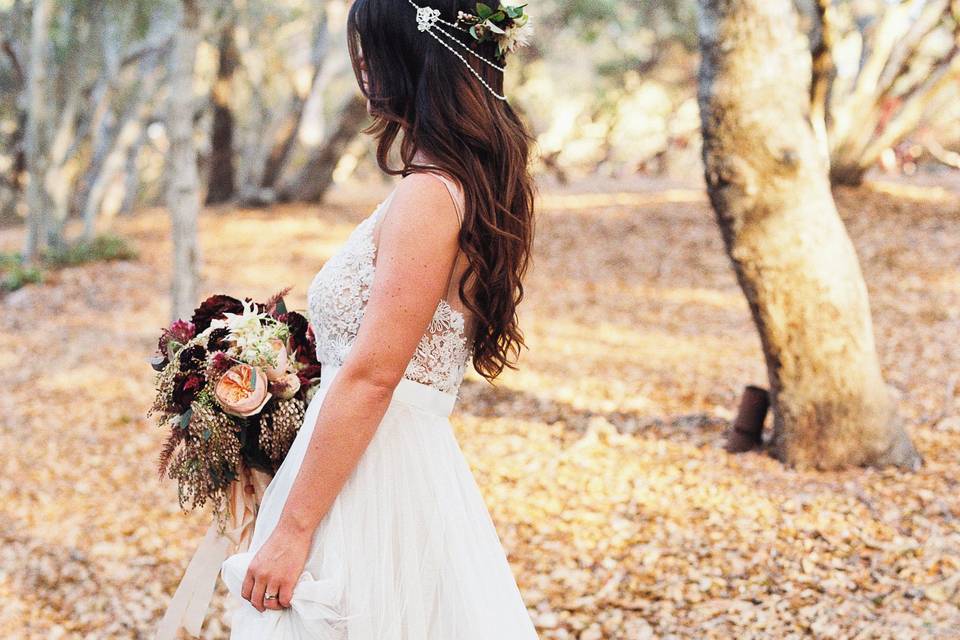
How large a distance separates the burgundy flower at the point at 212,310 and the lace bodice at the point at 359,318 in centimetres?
33

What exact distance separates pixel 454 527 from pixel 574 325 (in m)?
7.42

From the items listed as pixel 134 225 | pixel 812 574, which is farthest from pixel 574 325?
pixel 134 225

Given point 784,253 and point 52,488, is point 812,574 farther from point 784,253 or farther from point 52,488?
point 52,488

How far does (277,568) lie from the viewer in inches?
75.5

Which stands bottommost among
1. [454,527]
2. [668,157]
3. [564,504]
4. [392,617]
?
[564,504]

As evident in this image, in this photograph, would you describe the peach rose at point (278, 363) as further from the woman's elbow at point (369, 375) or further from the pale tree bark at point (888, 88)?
the pale tree bark at point (888, 88)

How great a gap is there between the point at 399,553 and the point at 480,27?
1172 mm

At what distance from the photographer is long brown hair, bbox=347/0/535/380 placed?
1945 millimetres

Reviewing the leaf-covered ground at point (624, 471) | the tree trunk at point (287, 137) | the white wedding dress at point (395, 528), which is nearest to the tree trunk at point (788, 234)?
the leaf-covered ground at point (624, 471)

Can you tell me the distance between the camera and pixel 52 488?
6.18m

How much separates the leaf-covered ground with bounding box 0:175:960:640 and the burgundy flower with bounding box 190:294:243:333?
7.46 feet

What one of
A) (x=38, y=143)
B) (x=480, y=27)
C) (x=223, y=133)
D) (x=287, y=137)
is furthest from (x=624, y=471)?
(x=223, y=133)

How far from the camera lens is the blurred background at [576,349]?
4160mm

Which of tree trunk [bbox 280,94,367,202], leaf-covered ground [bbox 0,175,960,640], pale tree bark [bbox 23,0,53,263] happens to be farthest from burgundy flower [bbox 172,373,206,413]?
tree trunk [bbox 280,94,367,202]
